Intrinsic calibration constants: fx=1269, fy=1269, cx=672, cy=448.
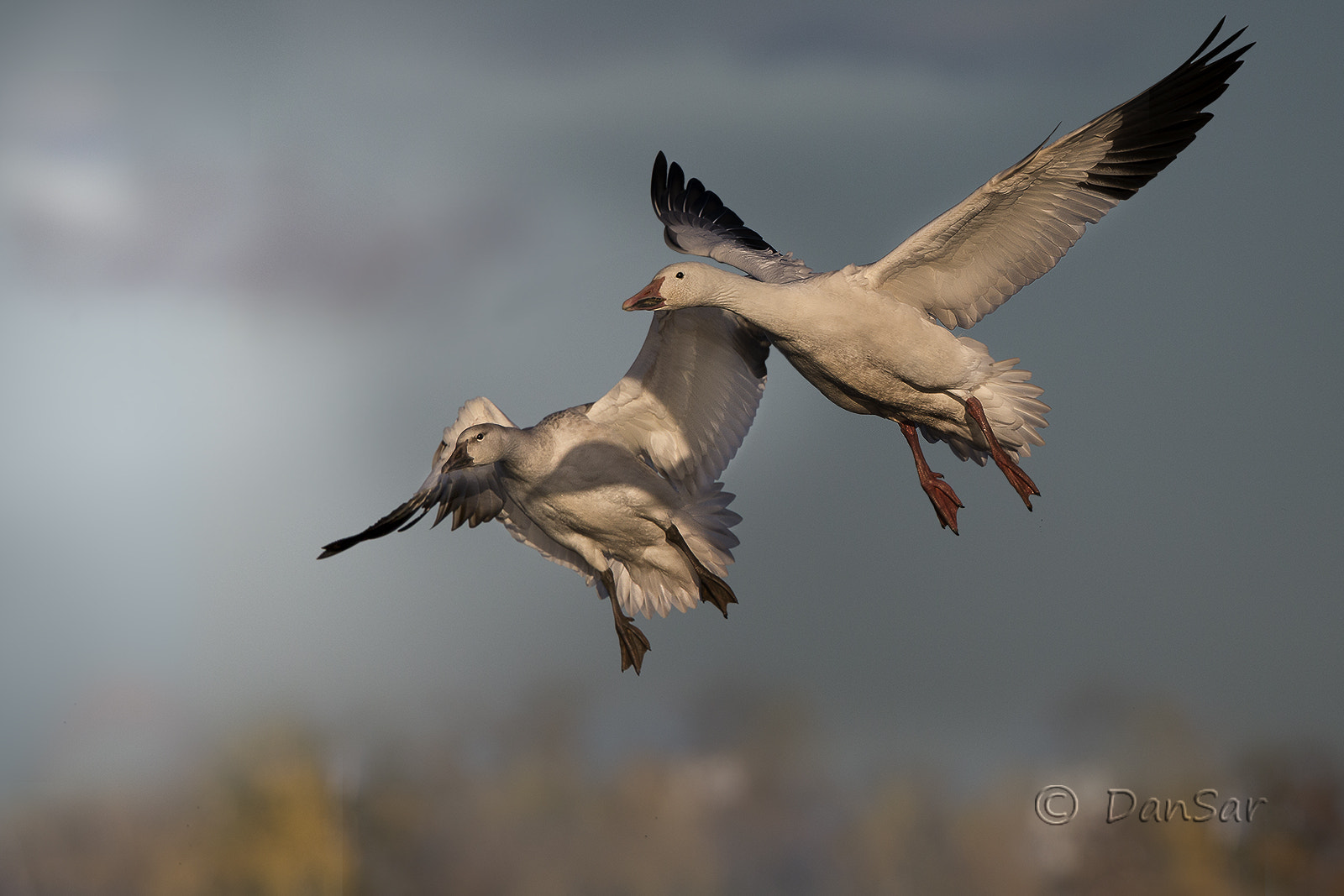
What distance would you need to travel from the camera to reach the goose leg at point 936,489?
9.36 metres

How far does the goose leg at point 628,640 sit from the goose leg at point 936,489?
2526 mm

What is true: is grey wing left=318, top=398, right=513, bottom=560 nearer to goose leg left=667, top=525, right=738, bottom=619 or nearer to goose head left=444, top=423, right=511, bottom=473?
goose head left=444, top=423, right=511, bottom=473

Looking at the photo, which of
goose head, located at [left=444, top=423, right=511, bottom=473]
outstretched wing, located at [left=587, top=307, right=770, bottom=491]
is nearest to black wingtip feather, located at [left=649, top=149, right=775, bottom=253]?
outstretched wing, located at [left=587, top=307, right=770, bottom=491]

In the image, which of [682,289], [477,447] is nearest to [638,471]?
[477,447]

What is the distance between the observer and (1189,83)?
26.7ft

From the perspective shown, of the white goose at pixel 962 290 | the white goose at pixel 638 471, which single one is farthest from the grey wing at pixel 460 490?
the white goose at pixel 962 290

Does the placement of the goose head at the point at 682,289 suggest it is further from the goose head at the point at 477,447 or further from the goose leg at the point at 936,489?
the goose leg at the point at 936,489

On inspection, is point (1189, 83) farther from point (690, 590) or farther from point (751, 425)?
point (690, 590)

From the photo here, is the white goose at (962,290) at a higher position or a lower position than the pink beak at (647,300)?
lower

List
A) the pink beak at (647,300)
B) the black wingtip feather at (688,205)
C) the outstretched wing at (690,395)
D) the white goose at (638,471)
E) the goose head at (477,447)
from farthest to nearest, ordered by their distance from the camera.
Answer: the black wingtip feather at (688,205) → the outstretched wing at (690,395) → the white goose at (638,471) → the goose head at (477,447) → the pink beak at (647,300)

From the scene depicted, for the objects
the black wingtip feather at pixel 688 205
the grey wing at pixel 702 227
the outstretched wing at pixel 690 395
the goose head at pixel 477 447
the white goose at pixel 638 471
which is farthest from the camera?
the black wingtip feather at pixel 688 205

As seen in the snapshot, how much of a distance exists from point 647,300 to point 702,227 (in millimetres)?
3025

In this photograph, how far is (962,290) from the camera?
8898 millimetres

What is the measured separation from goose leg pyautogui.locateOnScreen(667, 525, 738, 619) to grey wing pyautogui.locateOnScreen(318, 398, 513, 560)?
143 cm
